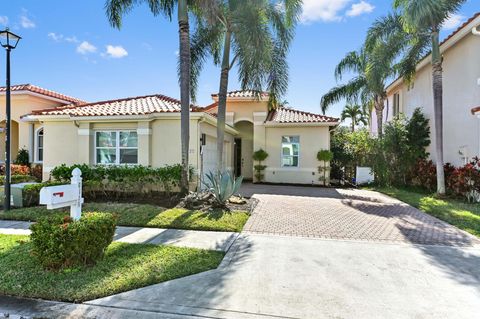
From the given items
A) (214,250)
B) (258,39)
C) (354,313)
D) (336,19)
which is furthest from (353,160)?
(354,313)

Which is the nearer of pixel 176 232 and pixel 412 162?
pixel 176 232

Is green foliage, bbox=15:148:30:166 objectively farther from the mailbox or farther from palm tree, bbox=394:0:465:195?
palm tree, bbox=394:0:465:195

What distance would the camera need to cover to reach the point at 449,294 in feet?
14.0

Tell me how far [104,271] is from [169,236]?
7.66 ft

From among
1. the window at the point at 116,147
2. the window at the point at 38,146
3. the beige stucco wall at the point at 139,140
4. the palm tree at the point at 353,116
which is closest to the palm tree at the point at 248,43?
the beige stucco wall at the point at 139,140

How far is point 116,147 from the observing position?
532 inches

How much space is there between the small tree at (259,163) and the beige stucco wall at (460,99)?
9840 mm

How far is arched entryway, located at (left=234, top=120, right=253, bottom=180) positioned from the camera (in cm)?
2148

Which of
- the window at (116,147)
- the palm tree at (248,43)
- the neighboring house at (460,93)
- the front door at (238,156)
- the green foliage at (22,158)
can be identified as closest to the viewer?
the palm tree at (248,43)

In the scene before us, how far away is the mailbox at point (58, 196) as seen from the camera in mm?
4808

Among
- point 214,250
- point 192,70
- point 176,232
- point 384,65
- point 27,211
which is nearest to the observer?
point 214,250

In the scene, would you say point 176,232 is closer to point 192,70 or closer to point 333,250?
point 333,250

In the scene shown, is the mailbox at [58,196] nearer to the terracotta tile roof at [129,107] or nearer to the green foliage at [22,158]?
the terracotta tile roof at [129,107]

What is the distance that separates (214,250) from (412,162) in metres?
15.0
